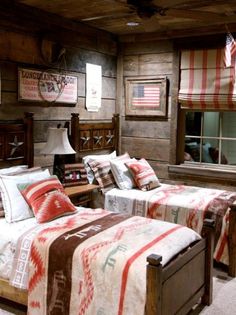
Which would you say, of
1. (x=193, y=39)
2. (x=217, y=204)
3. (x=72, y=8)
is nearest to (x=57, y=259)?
(x=217, y=204)

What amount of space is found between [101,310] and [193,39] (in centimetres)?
344

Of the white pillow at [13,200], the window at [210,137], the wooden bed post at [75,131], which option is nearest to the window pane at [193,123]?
the window at [210,137]

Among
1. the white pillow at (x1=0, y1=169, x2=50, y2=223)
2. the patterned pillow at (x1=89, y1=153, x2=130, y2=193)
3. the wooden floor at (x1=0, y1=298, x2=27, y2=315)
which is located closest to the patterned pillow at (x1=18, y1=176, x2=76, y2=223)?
the white pillow at (x1=0, y1=169, x2=50, y2=223)

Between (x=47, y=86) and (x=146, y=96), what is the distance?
151cm

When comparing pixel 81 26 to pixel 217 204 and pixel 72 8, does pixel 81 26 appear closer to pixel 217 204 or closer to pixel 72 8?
pixel 72 8

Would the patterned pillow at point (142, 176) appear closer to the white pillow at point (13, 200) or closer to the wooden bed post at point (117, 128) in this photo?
the wooden bed post at point (117, 128)

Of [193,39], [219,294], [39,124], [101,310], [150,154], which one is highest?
[193,39]

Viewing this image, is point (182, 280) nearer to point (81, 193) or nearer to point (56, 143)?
point (81, 193)

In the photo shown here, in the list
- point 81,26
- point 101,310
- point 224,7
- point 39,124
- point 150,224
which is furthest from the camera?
point 81,26

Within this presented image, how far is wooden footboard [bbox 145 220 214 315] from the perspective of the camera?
6.89 ft

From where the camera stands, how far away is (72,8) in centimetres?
380

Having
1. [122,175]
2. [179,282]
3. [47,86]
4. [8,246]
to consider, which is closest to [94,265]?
[179,282]

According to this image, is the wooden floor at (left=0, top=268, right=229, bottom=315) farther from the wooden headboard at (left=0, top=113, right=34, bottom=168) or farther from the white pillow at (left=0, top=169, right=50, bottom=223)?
the wooden headboard at (left=0, top=113, right=34, bottom=168)

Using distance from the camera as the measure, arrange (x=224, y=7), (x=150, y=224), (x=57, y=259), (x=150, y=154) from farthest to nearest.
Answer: (x=150, y=154) < (x=224, y=7) < (x=150, y=224) < (x=57, y=259)
